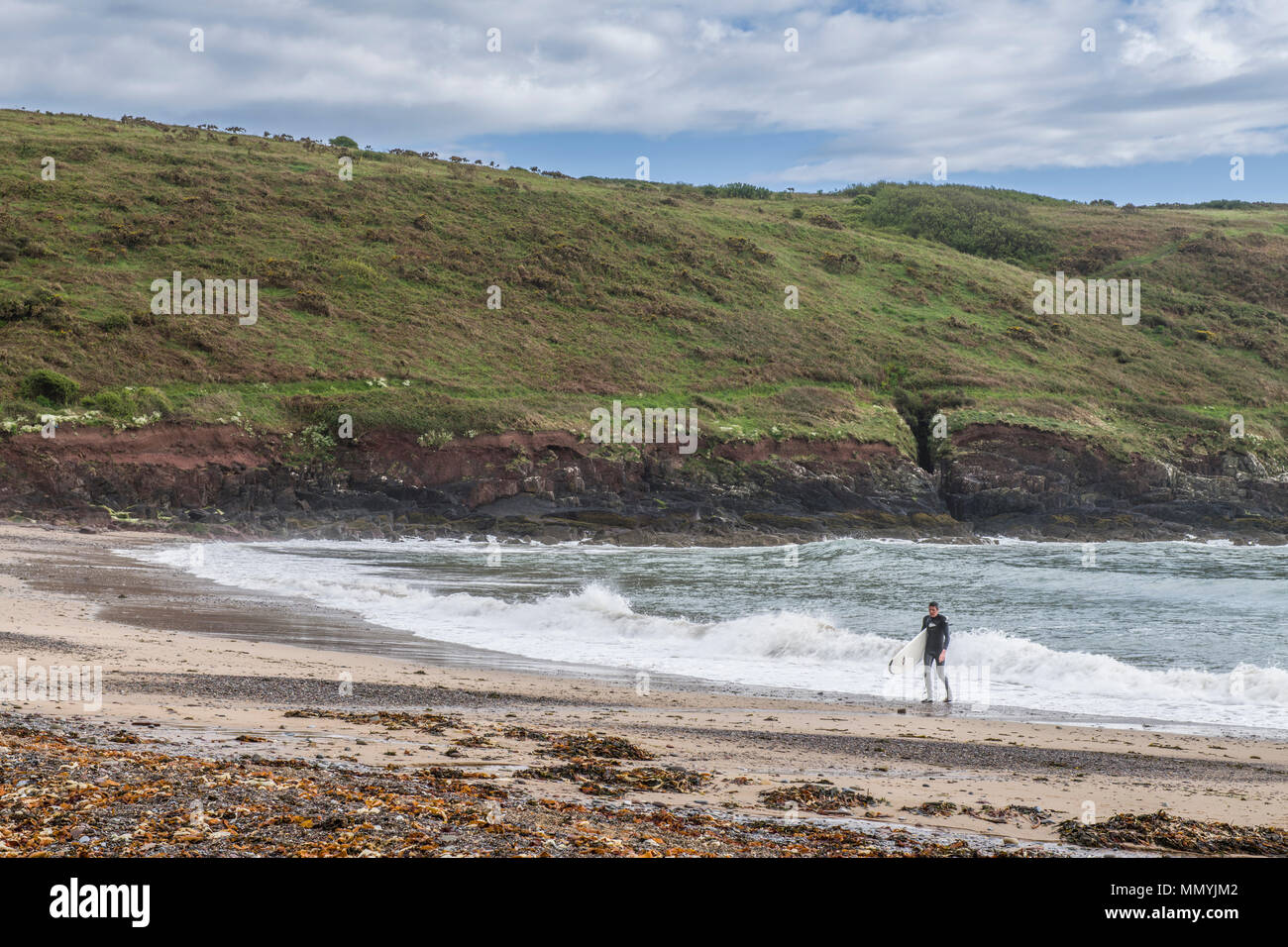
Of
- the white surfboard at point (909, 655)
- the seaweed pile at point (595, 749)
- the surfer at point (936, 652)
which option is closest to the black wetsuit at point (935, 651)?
the surfer at point (936, 652)

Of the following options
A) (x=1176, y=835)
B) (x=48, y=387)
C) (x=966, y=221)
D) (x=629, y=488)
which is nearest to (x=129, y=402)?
(x=48, y=387)

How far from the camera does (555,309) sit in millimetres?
63312

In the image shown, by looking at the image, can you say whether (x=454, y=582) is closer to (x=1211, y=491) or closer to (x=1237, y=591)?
(x=1237, y=591)

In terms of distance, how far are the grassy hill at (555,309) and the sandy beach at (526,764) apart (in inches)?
1344

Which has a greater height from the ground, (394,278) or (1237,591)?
(394,278)

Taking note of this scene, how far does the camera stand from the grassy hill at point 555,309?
1873 inches

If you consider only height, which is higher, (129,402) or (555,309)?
(555,309)

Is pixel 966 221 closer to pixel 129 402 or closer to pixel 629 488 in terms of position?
pixel 629 488

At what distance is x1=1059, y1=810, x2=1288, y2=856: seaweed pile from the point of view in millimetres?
6523

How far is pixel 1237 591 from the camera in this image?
2520cm

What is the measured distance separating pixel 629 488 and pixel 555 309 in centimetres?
2133

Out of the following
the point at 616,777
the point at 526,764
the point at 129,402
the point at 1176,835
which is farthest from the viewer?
the point at 129,402

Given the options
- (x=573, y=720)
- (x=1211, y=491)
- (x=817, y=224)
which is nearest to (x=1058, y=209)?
(x=817, y=224)
